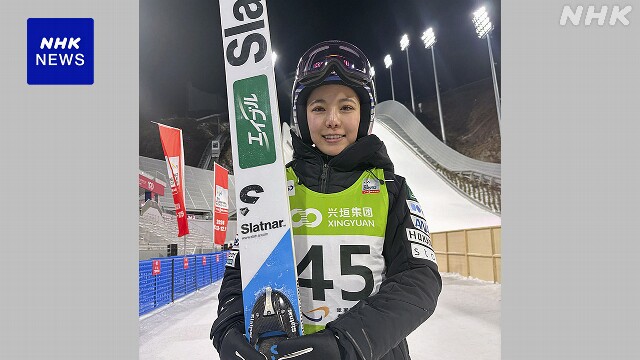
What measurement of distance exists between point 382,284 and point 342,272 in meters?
0.12

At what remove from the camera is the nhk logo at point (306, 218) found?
118cm

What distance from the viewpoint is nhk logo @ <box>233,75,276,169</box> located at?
1153 mm

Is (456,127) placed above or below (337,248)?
above

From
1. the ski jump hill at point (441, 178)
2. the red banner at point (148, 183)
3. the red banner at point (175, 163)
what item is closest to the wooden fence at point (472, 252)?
the ski jump hill at point (441, 178)

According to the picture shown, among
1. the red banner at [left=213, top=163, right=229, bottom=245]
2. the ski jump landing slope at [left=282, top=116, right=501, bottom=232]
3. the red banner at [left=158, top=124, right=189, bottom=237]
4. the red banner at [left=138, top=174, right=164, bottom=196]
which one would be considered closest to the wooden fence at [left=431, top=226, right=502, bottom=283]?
the ski jump landing slope at [left=282, top=116, right=501, bottom=232]

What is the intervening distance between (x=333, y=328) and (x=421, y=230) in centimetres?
41

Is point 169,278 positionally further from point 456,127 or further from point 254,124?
point 456,127

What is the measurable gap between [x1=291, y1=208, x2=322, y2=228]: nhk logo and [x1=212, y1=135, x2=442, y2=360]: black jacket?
0.09 m

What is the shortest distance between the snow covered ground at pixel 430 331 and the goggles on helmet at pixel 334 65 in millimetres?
3338

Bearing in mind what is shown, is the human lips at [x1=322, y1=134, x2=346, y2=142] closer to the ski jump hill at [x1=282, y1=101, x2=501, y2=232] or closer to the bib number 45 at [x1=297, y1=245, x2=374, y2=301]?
the bib number 45 at [x1=297, y1=245, x2=374, y2=301]

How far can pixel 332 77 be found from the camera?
1.29m

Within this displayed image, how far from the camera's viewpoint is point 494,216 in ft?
42.3

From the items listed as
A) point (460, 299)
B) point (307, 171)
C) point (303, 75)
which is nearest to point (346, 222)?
point (307, 171)

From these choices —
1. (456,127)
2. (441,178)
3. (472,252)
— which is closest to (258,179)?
(472,252)
